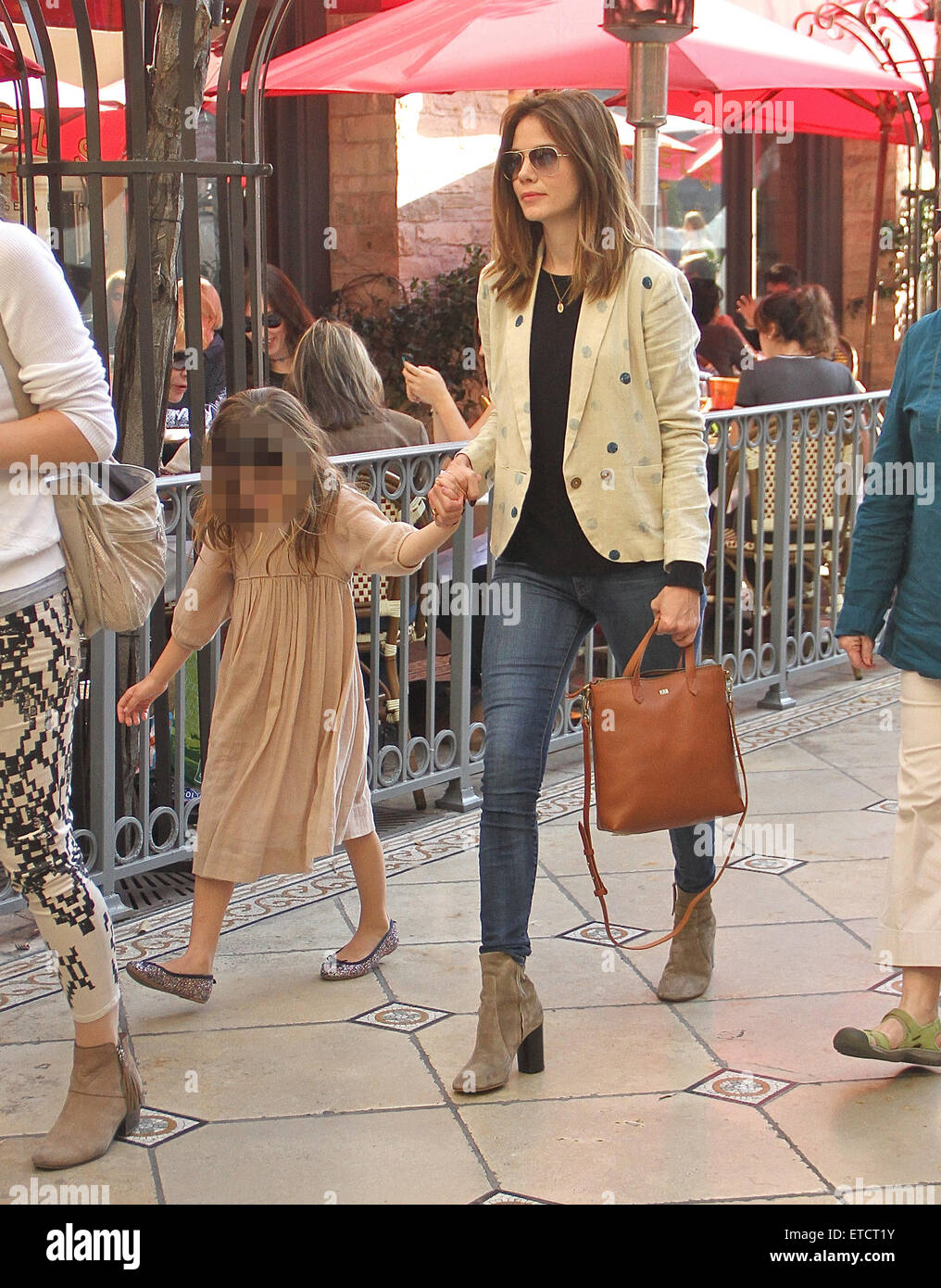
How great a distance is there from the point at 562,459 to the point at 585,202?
51 centimetres

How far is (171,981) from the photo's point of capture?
3951 mm

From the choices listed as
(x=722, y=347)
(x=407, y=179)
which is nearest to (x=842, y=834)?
(x=722, y=347)

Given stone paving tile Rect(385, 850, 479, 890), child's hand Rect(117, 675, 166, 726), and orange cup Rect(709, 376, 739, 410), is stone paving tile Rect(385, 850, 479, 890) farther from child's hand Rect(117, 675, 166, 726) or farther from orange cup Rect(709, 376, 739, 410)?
orange cup Rect(709, 376, 739, 410)

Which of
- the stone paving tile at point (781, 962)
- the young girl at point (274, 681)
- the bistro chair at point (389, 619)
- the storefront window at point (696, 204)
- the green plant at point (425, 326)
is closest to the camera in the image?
the young girl at point (274, 681)

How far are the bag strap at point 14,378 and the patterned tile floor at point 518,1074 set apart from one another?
140 centimetres

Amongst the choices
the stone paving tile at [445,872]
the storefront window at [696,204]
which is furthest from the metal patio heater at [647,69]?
the storefront window at [696,204]

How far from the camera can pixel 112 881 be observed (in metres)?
4.69

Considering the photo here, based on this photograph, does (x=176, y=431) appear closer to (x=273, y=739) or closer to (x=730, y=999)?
(x=273, y=739)

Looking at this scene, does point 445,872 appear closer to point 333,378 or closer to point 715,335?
point 333,378

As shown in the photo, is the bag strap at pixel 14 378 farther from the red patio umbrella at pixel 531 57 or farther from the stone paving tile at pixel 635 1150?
the red patio umbrella at pixel 531 57

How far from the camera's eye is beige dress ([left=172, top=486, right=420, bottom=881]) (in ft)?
13.3

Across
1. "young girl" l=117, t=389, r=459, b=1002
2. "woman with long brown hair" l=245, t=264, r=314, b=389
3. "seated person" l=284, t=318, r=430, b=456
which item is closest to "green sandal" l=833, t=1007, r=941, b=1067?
"young girl" l=117, t=389, r=459, b=1002

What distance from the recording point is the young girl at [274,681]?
400cm

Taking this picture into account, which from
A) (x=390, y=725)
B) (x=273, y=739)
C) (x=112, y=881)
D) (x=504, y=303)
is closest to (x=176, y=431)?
(x=390, y=725)
